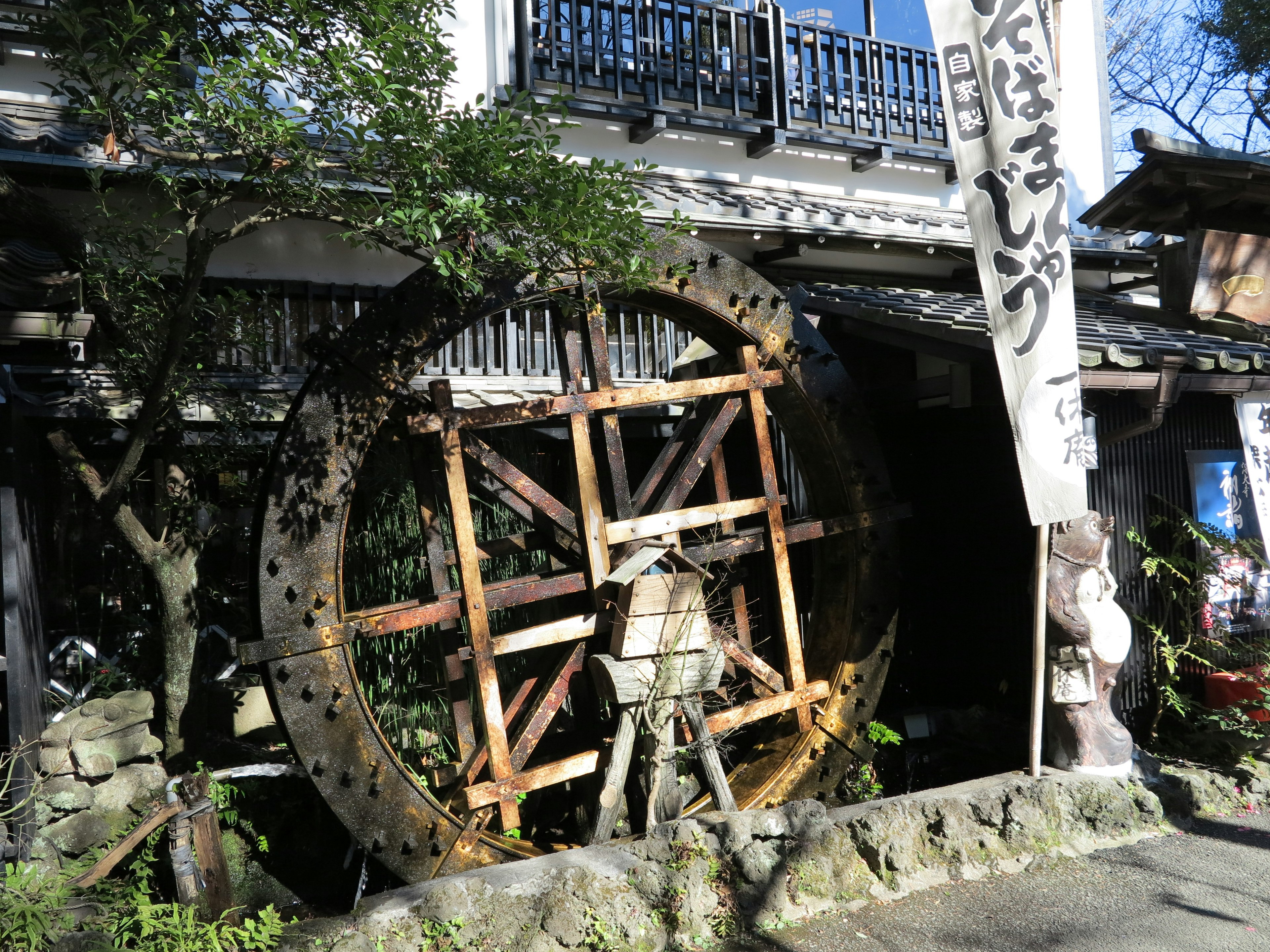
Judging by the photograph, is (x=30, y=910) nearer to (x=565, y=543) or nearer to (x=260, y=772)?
(x=260, y=772)

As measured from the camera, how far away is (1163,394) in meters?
6.26

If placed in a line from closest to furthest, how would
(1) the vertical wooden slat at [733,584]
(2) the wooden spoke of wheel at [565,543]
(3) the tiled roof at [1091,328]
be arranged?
1. (2) the wooden spoke of wheel at [565,543]
2. (3) the tiled roof at [1091,328]
3. (1) the vertical wooden slat at [733,584]

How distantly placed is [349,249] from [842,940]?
610 centimetres

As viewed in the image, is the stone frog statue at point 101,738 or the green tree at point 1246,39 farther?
the green tree at point 1246,39

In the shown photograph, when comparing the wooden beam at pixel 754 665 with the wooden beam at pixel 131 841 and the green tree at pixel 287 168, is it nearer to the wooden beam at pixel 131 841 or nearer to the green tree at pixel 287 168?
the green tree at pixel 287 168

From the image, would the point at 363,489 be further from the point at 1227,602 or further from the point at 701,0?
A: the point at 1227,602

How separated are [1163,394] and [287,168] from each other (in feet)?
18.5

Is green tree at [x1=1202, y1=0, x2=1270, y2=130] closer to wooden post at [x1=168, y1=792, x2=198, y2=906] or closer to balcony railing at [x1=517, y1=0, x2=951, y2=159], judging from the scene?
balcony railing at [x1=517, y1=0, x2=951, y2=159]

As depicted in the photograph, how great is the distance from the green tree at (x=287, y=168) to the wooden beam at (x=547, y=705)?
2.39 meters

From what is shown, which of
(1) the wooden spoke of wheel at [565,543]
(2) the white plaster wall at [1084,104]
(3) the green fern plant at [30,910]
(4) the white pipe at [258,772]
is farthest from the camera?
(2) the white plaster wall at [1084,104]

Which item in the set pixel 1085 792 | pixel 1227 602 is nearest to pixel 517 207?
pixel 1085 792

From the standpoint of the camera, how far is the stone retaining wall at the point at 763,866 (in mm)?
4637

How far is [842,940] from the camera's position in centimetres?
513

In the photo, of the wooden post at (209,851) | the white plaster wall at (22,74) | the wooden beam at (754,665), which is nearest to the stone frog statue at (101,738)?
the wooden post at (209,851)
